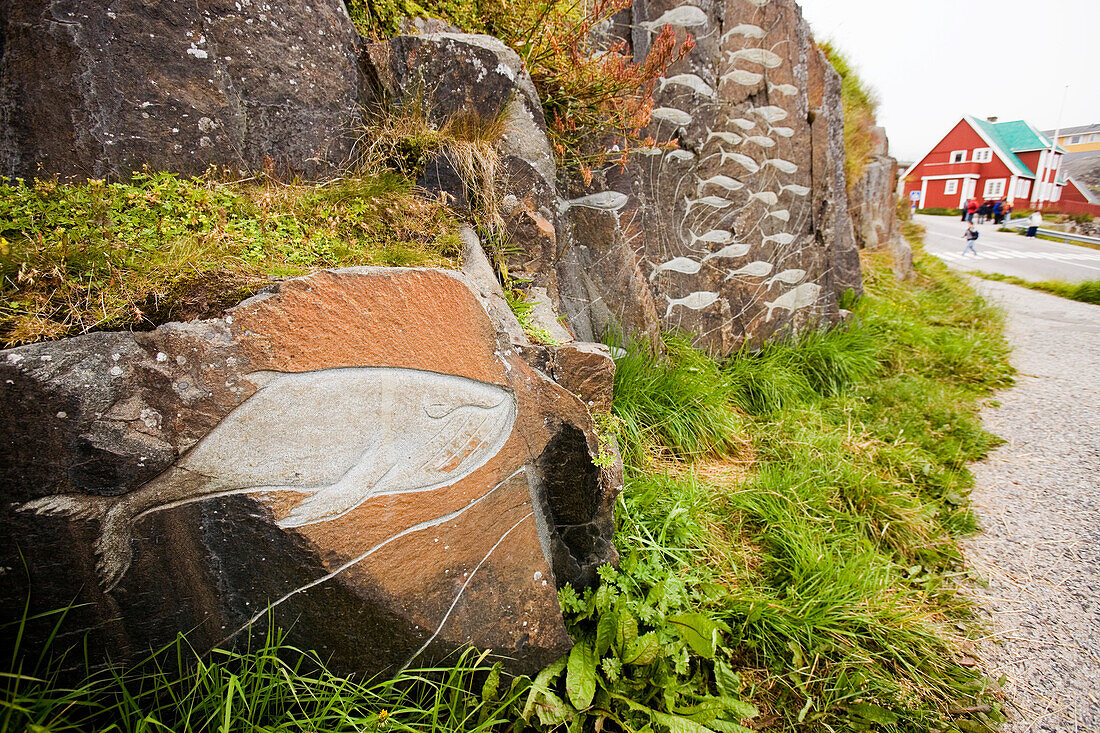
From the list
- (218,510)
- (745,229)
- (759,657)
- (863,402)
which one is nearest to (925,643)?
(759,657)

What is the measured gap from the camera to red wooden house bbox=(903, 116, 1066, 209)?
27.4 meters

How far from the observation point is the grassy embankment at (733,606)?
1509 mm

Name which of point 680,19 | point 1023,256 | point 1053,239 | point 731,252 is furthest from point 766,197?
point 1053,239

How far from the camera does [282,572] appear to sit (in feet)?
4.95

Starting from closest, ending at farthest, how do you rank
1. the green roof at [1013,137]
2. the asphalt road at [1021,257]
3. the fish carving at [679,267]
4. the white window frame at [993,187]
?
the fish carving at [679,267] → the asphalt road at [1021,257] → the white window frame at [993,187] → the green roof at [1013,137]

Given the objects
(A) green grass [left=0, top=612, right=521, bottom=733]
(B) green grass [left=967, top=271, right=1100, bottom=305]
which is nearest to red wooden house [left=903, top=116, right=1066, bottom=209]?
(B) green grass [left=967, top=271, right=1100, bottom=305]

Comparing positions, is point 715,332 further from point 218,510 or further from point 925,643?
point 218,510

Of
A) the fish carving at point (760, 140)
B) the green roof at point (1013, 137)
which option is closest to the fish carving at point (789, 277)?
the fish carving at point (760, 140)

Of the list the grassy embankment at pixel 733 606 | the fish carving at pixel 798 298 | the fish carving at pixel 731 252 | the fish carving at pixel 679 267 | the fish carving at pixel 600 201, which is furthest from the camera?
the fish carving at pixel 798 298

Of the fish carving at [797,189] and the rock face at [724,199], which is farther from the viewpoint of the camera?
the fish carving at [797,189]

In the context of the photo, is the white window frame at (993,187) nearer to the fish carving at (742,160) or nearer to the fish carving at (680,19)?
the fish carving at (742,160)

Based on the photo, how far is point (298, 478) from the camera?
152 centimetres

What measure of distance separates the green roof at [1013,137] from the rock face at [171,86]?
36.6 metres

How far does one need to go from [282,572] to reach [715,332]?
3.60 meters
